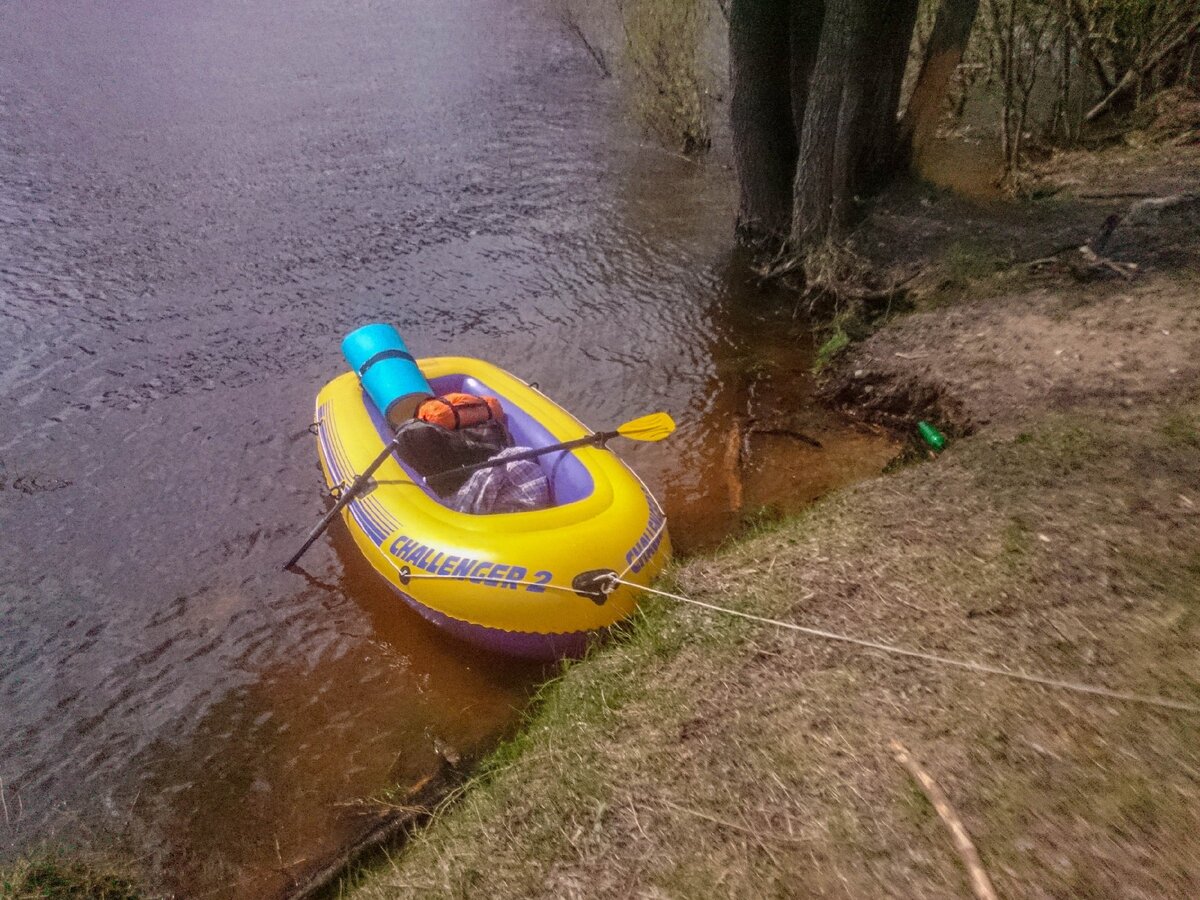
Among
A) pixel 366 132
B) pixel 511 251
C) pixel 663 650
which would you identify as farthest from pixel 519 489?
pixel 366 132

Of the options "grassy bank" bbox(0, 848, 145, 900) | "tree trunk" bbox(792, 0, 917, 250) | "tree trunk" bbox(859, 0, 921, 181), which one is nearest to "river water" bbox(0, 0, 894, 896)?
"grassy bank" bbox(0, 848, 145, 900)

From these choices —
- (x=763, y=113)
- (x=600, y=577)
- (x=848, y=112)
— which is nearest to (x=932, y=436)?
(x=600, y=577)

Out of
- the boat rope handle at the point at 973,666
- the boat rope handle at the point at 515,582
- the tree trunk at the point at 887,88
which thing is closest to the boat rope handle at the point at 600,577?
the boat rope handle at the point at 515,582

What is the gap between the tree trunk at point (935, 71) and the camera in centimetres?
620

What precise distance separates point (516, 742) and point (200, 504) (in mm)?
3159

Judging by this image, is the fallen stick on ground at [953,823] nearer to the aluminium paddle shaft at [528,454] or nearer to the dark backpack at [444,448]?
the aluminium paddle shaft at [528,454]

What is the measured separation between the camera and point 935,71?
6.46m

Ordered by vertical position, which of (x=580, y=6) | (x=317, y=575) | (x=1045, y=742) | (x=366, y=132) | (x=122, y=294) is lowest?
(x=317, y=575)

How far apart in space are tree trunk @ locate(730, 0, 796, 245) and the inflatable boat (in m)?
4.04

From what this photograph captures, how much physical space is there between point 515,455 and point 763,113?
14.6 ft

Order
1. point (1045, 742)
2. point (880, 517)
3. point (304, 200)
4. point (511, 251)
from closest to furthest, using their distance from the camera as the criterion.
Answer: point (1045, 742) → point (880, 517) → point (511, 251) → point (304, 200)

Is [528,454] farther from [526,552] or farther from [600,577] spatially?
[600,577]

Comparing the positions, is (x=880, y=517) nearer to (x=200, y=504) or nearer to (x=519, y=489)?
(x=519, y=489)

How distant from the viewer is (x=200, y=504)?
4.96 m
